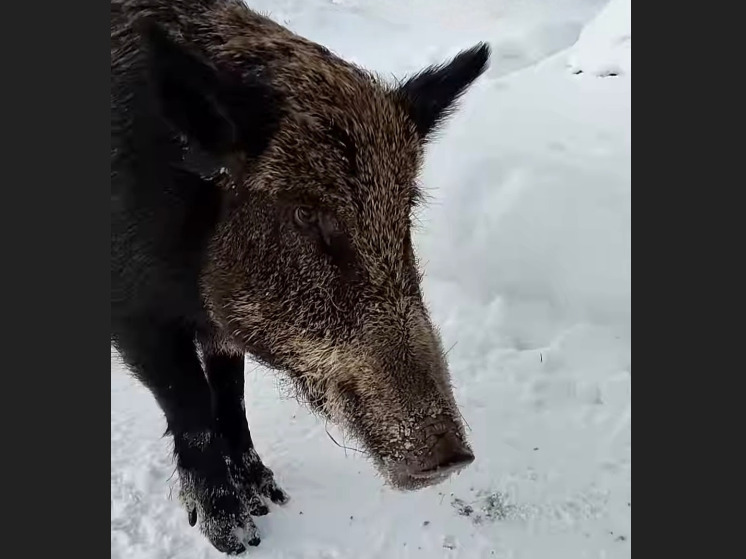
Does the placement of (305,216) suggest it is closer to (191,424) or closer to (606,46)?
(191,424)

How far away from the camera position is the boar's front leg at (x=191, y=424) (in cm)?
283

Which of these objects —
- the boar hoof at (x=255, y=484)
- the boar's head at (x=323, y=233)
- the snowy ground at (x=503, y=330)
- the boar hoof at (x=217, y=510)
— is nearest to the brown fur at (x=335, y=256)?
the boar's head at (x=323, y=233)

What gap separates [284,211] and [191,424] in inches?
46.1

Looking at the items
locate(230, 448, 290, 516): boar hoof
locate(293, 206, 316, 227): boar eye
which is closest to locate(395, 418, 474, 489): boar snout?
locate(293, 206, 316, 227): boar eye

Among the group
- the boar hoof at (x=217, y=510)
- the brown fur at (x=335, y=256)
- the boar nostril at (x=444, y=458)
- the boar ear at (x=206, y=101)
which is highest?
the boar ear at (x=206, y=101)

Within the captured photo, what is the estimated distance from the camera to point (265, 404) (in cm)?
424

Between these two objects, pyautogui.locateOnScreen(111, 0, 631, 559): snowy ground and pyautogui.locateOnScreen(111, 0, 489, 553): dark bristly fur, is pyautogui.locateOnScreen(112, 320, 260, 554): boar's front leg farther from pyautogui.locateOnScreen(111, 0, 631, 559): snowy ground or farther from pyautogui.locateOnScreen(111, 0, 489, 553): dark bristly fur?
pyautogui.locateOnScreen(111, 0, 631, 559): snowy ground

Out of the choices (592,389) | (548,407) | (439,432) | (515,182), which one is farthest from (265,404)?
(515,182)

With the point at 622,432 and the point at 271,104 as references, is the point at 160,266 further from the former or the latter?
the point at 622,432

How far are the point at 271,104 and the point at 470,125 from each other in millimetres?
3988

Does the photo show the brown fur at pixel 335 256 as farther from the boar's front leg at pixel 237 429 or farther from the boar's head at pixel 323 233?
the boar's front leg at pixel 237 429

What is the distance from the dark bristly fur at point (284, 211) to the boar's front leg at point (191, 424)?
3 cm

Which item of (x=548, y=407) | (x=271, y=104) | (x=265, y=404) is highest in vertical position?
(x=271, y=104)

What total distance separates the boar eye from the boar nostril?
0.76 m
